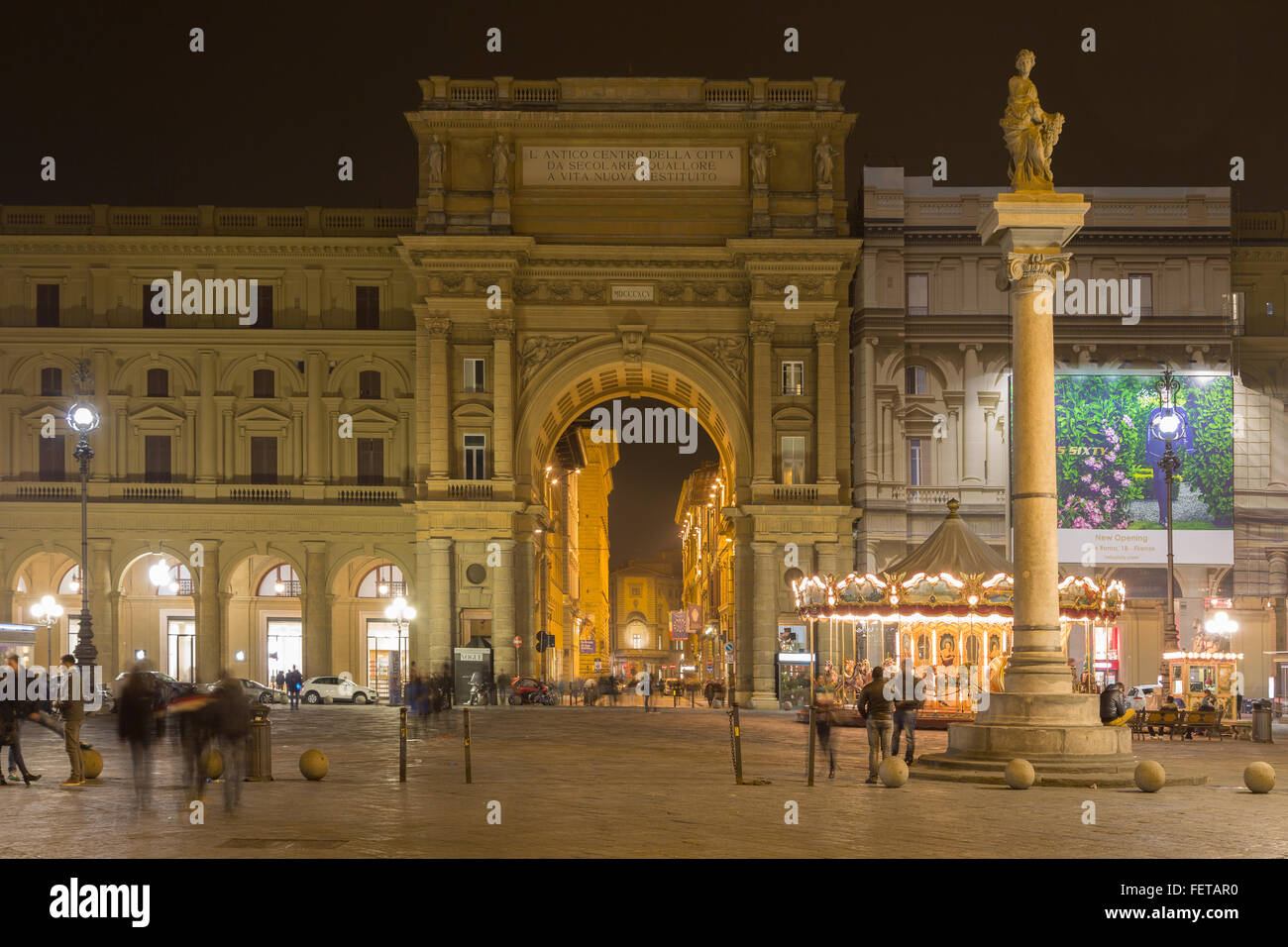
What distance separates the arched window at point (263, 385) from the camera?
65250 mm

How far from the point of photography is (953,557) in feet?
143

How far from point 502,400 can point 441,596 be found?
7.88 m

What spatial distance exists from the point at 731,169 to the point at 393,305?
49.5ft

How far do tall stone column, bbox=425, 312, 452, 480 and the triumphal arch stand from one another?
0.08m

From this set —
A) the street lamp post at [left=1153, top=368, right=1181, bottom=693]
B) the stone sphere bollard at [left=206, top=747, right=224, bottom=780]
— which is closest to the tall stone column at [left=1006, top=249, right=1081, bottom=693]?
the stone sphere bollard at [left=206, top=747, right=224, bottom=780]

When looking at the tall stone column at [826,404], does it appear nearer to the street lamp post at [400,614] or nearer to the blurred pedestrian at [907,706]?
the street lamp post at [400,614]

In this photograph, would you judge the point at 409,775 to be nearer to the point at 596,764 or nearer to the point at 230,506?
the point at 596,764

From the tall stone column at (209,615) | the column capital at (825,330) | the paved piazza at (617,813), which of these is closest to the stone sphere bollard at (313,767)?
the paved piazza at (617,813)

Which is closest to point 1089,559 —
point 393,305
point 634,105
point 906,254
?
point 906,254

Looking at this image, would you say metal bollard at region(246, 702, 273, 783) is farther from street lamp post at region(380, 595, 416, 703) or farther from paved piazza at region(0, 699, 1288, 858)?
street lamp post at region(380, 595, 416, 703)

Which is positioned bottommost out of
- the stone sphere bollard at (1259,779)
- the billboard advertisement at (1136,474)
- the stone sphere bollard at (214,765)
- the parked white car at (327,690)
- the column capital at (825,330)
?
the parked white car at (327,690)

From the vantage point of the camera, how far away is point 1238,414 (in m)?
64.2

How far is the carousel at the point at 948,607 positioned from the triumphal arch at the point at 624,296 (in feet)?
42.9

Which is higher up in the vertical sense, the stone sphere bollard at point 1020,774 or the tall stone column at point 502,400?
the tall stone column at point 502,400
